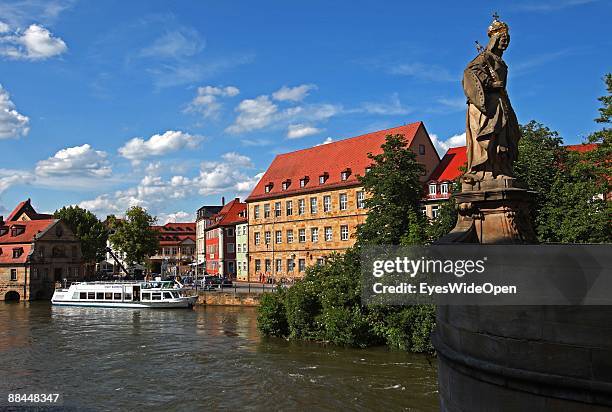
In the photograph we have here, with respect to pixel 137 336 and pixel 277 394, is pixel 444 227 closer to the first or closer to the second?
pixel 277 394

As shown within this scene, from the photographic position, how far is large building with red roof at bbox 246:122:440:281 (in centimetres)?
4975

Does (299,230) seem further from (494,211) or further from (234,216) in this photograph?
(494,211)

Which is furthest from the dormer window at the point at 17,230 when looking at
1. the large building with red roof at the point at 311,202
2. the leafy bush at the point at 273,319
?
the leafy bush at the point at 273,319

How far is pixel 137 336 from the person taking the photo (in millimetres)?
29594

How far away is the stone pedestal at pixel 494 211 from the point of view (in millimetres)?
9070

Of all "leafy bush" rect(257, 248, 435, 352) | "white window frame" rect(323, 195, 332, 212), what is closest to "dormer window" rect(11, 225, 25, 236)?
"white window frame" rect(323, 195, 332, 212)

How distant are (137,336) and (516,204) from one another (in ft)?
81.3

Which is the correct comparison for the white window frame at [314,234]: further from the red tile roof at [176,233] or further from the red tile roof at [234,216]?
the red tile roof at [176,233]

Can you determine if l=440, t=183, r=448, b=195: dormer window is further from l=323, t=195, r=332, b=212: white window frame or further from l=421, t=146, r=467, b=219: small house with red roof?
l=323, t=195, r=332, b=212: white window frame

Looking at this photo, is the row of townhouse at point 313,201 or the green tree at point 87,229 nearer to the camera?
the row of townhouse at point 313,201

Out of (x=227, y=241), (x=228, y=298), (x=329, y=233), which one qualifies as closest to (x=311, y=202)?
(x=329, y=233)

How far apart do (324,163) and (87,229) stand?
3928 cm

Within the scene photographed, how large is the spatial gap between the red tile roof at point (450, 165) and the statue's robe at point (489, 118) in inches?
1443

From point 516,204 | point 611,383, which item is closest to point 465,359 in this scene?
point 611,383
